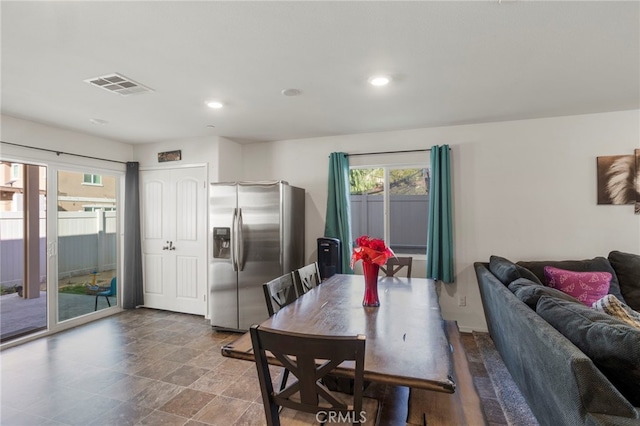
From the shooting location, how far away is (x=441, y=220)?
12.0 ft

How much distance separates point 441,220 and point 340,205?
1.25 metres

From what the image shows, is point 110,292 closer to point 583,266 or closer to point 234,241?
point 234,241

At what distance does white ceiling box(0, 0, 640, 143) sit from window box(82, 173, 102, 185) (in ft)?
2.79

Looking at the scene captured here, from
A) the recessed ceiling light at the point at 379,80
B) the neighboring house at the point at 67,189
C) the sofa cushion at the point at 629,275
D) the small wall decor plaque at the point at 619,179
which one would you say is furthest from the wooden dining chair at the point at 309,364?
the neighboring house at the point at 67,189

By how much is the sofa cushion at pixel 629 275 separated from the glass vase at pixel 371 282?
2.65m

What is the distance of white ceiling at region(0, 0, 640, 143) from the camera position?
1.65m

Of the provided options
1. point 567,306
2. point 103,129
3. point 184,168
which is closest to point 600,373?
point 567,306

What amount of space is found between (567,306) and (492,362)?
4.92ft

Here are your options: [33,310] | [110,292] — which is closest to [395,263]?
[110,292]

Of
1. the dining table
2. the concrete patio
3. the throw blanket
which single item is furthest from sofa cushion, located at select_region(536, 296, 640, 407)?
the concrete patio

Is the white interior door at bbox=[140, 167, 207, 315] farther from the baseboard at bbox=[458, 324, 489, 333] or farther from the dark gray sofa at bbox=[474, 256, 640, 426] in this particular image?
the dark gray sofa at bbox=[474, 256, 640, 426]

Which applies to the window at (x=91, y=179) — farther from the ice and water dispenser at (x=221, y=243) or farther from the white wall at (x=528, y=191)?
the white wall at (x=528, y=191)

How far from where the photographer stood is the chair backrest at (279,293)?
1926 millimetres

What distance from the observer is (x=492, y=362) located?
2.88m
